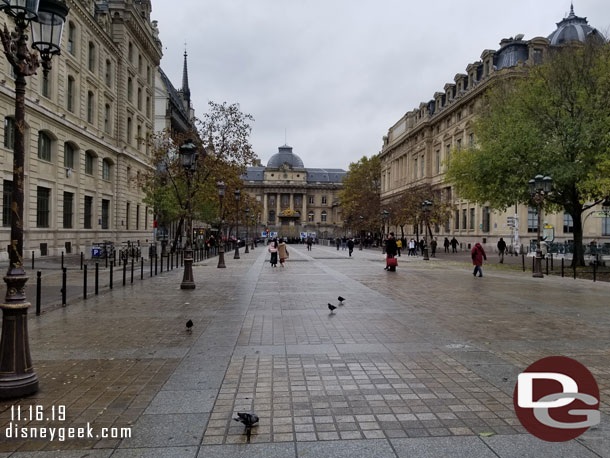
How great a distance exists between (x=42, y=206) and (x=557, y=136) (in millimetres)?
29666

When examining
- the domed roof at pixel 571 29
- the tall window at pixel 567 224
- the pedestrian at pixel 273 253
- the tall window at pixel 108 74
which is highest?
the domed roof at pixel 571 29

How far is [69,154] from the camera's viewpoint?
112ft

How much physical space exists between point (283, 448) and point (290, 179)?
134 m

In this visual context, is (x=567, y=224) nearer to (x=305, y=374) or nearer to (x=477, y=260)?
(x=477, y=260)

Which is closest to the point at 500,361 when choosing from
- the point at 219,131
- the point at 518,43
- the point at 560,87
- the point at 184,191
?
the point at 560,87

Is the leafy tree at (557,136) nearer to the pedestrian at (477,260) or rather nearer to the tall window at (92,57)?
the pedestrian at (477,260)

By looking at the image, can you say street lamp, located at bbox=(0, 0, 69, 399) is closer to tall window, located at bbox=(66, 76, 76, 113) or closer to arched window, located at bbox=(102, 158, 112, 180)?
tall window, located at bbox=(66, 76, 76, 113)

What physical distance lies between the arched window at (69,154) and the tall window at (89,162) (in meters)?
2.32

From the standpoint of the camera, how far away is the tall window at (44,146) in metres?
29.9

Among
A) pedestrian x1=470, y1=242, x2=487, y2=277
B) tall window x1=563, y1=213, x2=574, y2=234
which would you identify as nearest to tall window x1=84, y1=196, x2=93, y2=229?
pedestrian x1=470, y1=242, x2=487, y2=277

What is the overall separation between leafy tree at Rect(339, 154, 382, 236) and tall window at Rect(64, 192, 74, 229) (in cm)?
4252

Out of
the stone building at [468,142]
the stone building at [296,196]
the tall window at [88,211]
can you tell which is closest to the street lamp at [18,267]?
the stone building at [468,142]

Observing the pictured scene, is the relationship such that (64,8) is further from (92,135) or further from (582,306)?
(92,135)

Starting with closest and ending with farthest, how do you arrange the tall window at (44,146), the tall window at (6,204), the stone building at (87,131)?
the tall window at (6,204) < the stone building at (87,131) < the tall window at (44,146)
